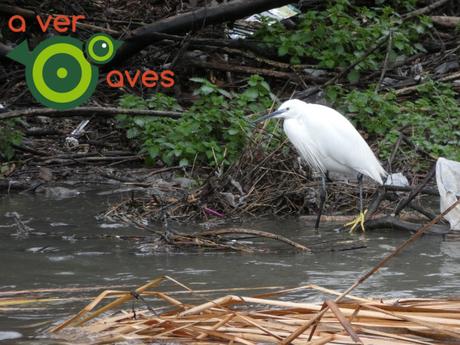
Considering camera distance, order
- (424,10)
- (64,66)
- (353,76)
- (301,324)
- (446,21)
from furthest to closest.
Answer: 1. (446,21)
2. (424,10)
3. (353,76)
4. (64,66)
5. (301,324)

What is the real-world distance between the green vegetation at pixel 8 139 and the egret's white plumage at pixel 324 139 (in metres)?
2.77

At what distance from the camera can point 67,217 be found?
7.94 m

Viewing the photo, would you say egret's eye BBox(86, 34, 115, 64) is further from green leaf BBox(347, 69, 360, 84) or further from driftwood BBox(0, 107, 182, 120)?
green leaf BBox(347, 69, 360, 84)

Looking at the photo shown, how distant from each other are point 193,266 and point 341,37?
5.64 meters

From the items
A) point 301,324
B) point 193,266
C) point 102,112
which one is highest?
point 102,112

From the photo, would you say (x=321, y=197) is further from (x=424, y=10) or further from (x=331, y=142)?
(x=424, y=10)

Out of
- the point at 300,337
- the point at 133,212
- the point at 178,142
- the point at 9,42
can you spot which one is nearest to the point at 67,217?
the point at 133,212

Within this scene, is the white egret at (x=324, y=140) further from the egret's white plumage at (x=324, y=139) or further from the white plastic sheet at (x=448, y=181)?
the white plastic sheet at (x=448, y=181)

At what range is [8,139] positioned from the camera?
9.30 meters

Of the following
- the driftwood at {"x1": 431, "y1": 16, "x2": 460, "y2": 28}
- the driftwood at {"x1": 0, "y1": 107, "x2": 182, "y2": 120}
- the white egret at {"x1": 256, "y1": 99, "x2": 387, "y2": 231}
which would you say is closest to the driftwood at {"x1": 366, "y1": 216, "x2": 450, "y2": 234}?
the white egret at {"x1": 256, "y1": 99, "x2": 387, "y2": 231}

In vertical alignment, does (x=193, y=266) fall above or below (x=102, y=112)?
below

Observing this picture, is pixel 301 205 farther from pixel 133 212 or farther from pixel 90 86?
pixel 90 86

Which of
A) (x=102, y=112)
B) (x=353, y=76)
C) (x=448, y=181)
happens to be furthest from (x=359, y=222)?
(x=353, y=76)

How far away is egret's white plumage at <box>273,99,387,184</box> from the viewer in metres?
8.20
